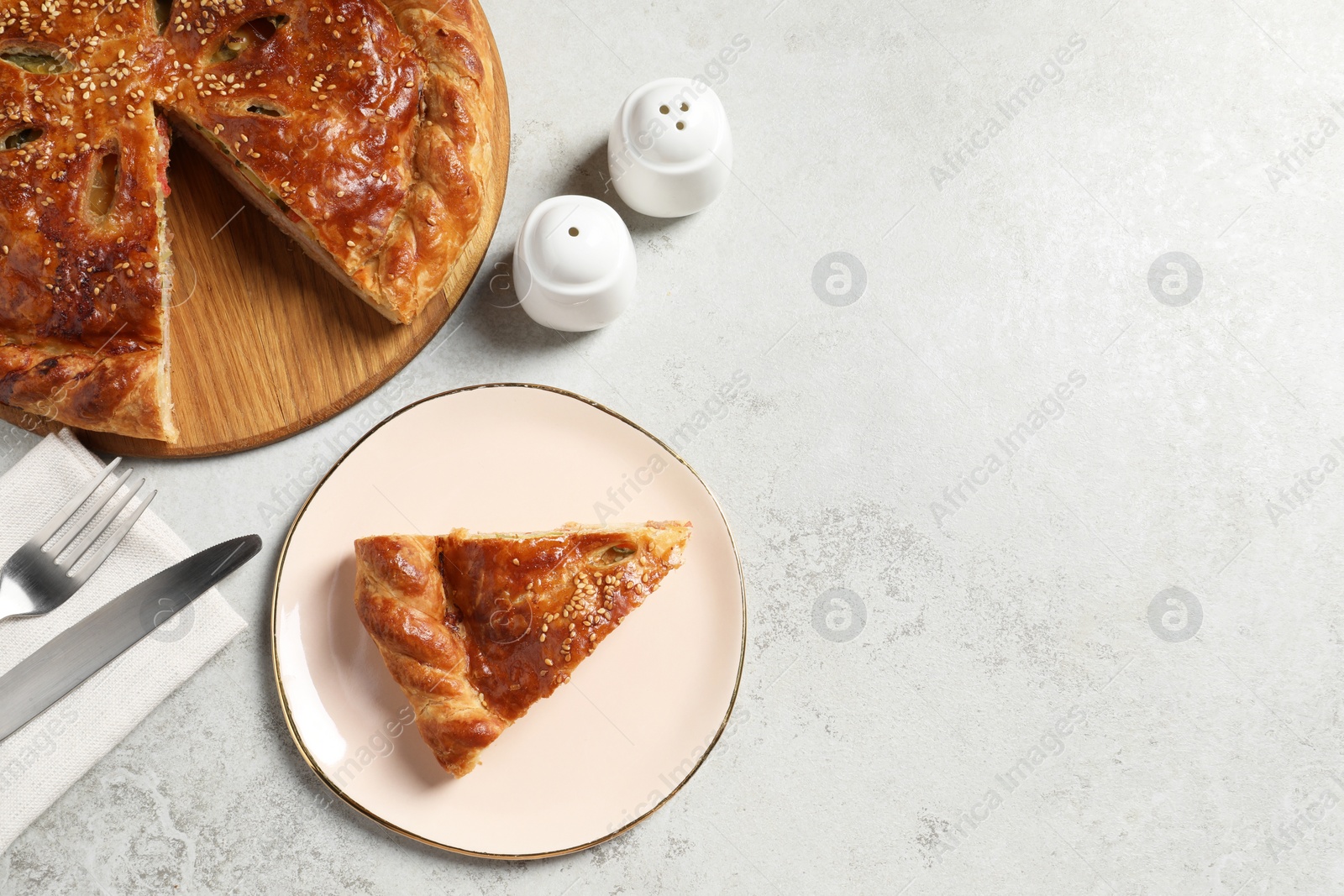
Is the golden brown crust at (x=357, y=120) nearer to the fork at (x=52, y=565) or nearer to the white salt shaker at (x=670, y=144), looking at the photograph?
the white salt shaker at (x=670, y=144)

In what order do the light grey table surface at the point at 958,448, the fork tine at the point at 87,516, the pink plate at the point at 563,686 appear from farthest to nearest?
1. the light grey table surface at the point at 958,448
2. the pink plate at the point at 563,686
3. the fork tine at the point at 87,516

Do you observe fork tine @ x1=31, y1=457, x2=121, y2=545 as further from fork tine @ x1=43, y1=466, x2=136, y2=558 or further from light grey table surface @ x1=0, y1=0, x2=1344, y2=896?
light grey table surface @ x1=0, y1=0, x2=1344, y2=896

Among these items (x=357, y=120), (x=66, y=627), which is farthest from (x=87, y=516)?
(x=357, y=120)

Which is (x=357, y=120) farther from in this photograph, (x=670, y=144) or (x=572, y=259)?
(x=670, y=144)

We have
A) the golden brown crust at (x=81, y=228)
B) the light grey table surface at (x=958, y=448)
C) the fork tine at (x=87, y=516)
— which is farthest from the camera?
the light grey table surface at (x=958, y=448)

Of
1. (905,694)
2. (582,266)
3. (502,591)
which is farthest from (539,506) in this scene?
(905,694)

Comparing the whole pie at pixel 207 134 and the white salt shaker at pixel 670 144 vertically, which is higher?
the white salt shaker at pixel 670 144

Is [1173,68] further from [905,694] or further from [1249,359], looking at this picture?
[905,694]

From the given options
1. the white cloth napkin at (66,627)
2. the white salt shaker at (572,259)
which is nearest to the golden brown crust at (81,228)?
the white cloth napkin at (66,627)
